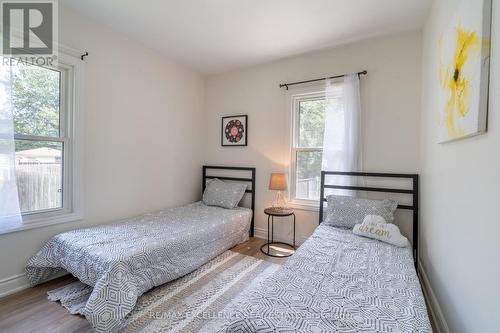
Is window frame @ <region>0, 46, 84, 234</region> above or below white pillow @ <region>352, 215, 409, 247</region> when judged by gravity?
above

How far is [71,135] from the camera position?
2270 millimetres

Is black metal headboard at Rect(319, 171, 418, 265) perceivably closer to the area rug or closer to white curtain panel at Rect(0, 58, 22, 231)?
the area rug

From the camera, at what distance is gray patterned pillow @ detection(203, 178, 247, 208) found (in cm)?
330

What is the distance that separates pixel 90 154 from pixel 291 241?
2681 millimetres

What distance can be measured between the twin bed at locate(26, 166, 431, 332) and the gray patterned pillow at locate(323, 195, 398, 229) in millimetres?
151

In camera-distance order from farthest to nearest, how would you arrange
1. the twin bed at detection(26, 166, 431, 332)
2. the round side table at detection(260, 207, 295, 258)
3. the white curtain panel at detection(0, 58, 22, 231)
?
the round side table at detection(260, 207, 295, 258), the white curtain panel at detection(0, 58, 22, 231), the twin bed at detection(26, 166, 431, 332)

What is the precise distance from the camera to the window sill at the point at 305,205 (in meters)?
2.99

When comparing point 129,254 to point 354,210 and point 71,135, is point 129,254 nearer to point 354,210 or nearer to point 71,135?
point 71,135

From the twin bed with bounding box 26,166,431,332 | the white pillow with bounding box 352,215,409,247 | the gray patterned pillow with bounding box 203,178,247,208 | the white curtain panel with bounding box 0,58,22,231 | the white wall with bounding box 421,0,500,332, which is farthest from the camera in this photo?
the gray patterned pillow with bounding box 203,178,247,208

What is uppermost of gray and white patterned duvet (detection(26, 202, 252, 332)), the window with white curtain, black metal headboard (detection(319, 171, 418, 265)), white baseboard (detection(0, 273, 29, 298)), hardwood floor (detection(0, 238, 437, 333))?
the window with white curtain

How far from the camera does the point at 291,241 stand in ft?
10.4

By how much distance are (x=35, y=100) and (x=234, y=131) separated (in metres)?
2.28

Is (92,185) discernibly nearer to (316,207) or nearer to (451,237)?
(316,207)

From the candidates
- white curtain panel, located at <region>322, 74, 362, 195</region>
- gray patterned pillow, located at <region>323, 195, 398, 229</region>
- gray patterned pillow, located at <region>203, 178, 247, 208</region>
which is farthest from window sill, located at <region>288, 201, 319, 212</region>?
gray patterned pillow, located at <region>203, 178, 247, 208</region>
